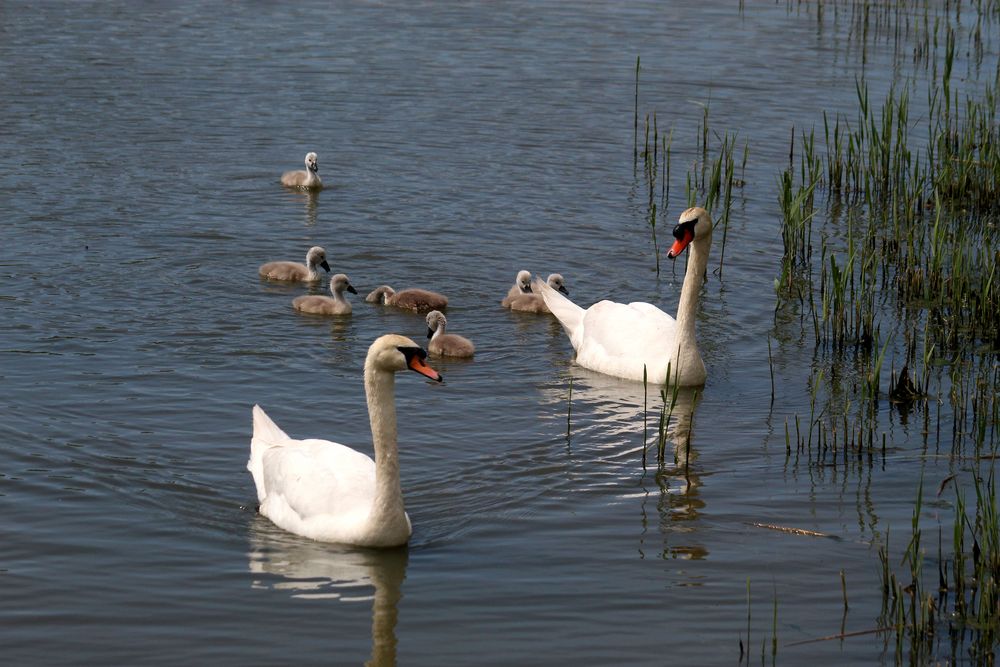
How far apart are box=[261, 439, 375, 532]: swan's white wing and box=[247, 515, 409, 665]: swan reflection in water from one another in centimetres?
14

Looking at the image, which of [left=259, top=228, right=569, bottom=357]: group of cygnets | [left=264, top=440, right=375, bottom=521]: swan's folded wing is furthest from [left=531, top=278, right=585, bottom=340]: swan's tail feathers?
[left=264, top=440, right=375, bottom=521]: swan's folded wing

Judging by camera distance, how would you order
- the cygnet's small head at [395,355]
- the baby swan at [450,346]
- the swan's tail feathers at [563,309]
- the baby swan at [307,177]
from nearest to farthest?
the cygnet's small head at [395,355], the baby swan at [450,346], the swan's tail feathers at [563,309], the baby swan at [307,177]

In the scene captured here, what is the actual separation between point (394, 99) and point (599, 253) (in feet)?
22.4

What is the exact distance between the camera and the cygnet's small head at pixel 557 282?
13.6 meters

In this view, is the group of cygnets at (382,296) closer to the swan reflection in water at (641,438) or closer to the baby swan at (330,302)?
the baby swan at (330,302)

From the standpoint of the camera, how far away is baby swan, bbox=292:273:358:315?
13320 mm

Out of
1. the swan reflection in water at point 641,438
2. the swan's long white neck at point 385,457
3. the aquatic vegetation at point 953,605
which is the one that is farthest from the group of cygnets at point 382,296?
the aquatic vegetation at point 953,605

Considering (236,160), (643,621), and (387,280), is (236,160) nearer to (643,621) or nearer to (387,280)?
(387,280)

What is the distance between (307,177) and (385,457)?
8916 millimetres

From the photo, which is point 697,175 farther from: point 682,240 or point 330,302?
point 682,240

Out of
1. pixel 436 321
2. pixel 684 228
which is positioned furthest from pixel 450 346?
pixel 684 228

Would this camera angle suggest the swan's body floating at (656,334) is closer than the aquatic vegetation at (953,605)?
No

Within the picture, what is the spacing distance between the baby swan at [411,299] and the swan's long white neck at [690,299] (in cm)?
244

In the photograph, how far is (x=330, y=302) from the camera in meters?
13.4
